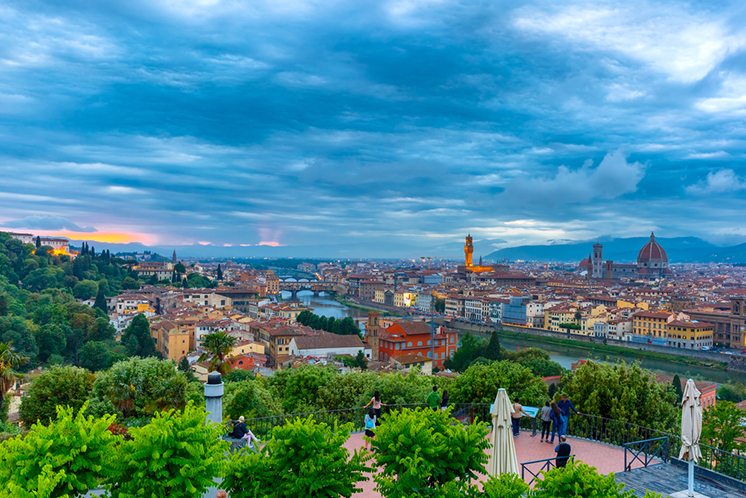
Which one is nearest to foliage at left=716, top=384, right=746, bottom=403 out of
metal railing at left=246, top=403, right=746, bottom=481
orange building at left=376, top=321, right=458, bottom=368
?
orange building at left=376, top=321, right=458, bottom=368

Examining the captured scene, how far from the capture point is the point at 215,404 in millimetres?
5941

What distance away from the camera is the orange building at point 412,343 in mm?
38156

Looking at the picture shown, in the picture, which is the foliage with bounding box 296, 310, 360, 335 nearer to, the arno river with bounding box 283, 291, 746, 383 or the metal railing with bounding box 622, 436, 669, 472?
the arno river with bounding box 283, 291, 746, 383

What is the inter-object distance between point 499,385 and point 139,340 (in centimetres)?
3422

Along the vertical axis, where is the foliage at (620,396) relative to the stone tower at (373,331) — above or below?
above

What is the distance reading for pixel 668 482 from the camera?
20.6 ft

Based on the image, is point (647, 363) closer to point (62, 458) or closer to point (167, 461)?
point (167, 461)

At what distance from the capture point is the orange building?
38.2 m

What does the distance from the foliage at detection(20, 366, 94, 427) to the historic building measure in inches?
4596

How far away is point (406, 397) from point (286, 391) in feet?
11.5

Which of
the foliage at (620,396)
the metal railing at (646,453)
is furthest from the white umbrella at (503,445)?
the foliage at (620,396)

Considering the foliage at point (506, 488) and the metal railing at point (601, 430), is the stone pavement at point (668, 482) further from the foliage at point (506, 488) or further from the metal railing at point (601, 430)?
the foliage at point (506, 488)

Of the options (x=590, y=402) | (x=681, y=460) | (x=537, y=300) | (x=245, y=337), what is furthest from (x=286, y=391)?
(x=537, y=300)

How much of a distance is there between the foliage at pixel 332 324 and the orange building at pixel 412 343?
4.27m
